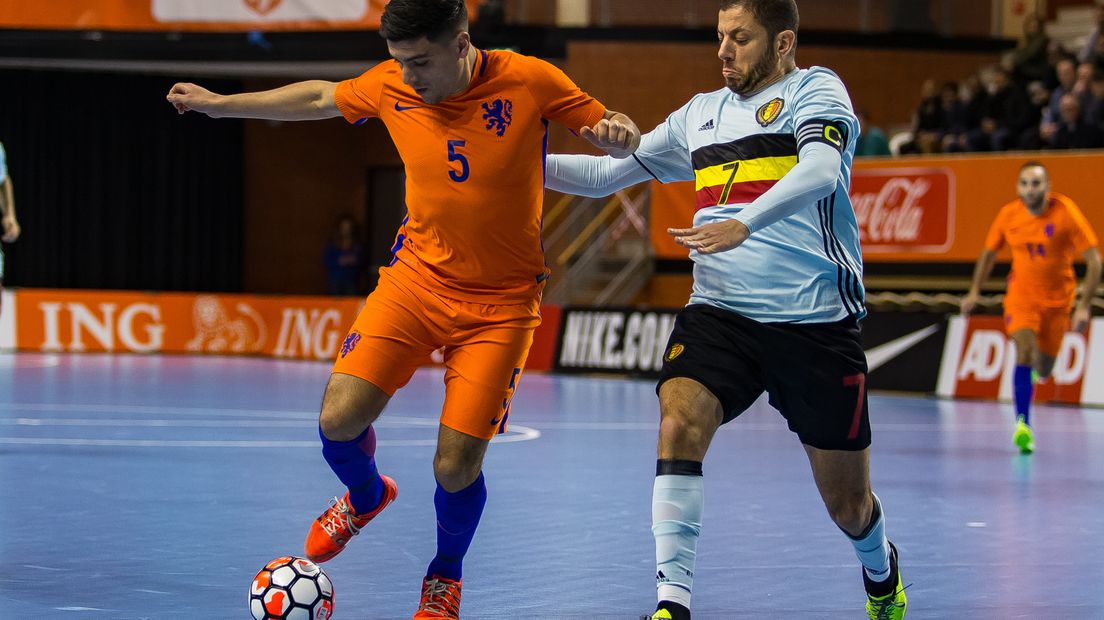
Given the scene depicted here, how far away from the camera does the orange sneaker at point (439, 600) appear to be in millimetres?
5043

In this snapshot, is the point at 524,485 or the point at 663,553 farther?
the point at 524,485

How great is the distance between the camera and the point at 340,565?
6242 millimetres

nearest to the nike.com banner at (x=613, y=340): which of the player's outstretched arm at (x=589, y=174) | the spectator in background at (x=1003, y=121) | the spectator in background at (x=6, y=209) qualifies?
the spectator in background at (x=1003, y=121)

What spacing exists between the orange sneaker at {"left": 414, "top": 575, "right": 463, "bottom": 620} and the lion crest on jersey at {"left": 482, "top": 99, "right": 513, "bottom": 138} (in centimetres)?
156

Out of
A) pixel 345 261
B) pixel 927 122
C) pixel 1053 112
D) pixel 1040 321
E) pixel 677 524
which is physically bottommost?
pixel 345 261

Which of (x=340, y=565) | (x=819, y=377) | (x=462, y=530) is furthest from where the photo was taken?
(x=340, y=565)

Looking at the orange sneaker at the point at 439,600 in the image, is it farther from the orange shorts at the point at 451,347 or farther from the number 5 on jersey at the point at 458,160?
the number 5 on jersey at the point at 458,160

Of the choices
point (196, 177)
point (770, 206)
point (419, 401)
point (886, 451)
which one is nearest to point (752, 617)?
point (770, 206)

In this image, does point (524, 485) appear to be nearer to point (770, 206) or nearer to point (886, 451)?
point (886, 451)

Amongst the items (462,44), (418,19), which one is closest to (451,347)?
(462,44)

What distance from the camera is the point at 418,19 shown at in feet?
15.7

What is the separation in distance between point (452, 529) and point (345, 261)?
22750 mm

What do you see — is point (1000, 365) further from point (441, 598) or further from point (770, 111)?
point (441, 598)

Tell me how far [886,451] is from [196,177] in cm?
1941
